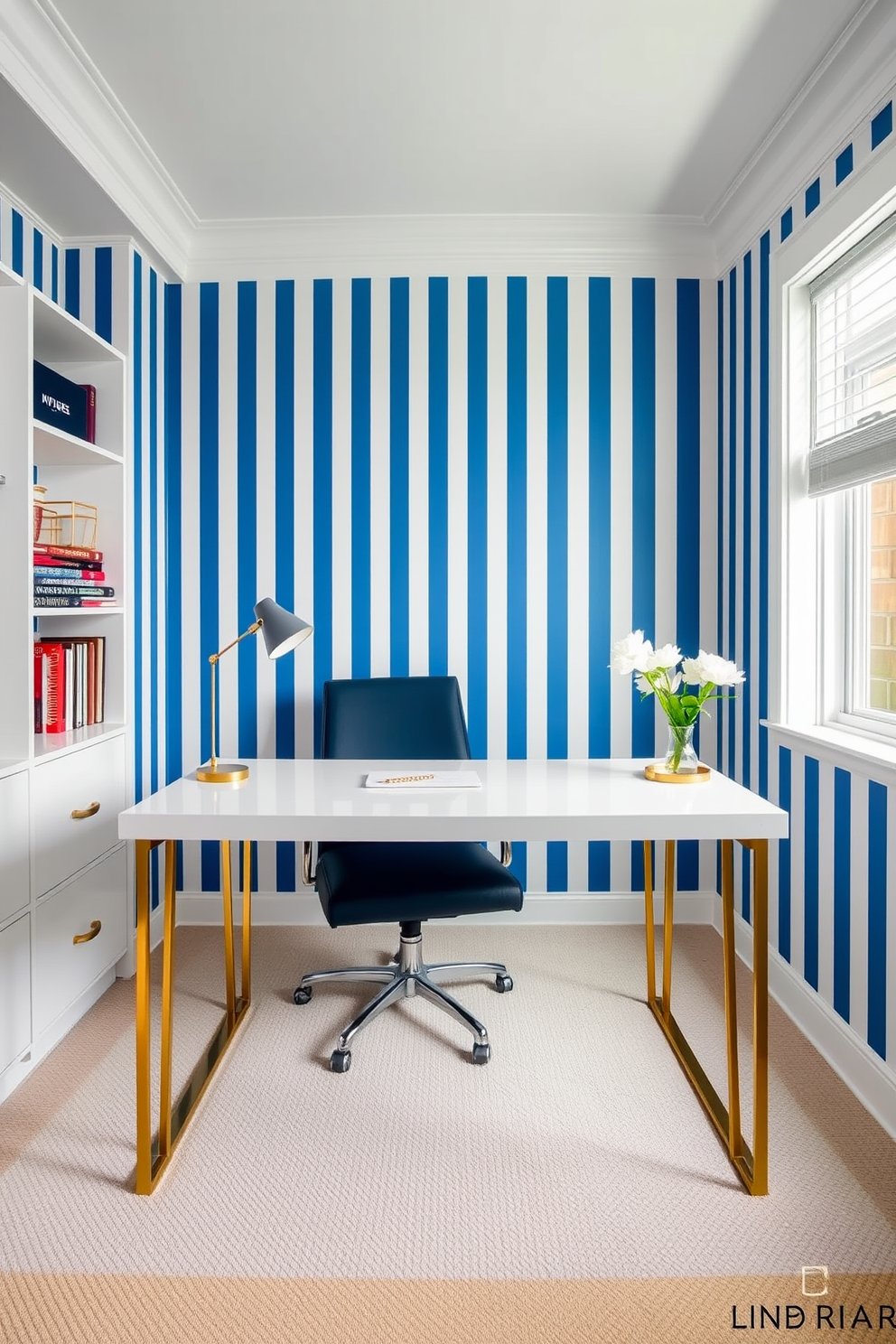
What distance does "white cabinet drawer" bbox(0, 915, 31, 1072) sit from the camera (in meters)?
2.03

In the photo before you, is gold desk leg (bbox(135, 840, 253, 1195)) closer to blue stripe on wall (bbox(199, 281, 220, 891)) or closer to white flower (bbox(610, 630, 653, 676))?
white flower (bbox(610, 630, 653, 676))

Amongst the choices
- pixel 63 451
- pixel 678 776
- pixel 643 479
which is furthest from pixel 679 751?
pixel 63 451

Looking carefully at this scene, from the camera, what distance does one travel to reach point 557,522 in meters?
3.24

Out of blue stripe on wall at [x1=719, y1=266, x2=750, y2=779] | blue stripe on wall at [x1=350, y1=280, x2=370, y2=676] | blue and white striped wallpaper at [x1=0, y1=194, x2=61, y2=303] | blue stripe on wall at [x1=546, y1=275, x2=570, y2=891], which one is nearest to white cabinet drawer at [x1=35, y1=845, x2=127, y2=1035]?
blue stripe on wall at [x1=350, y1=280, x2=370, y2=676]

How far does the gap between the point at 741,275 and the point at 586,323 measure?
0.57m

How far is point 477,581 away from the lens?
3.25 m

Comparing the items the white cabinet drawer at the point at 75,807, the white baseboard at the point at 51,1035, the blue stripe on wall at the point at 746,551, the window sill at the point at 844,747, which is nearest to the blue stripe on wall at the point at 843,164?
the blue stripe on wall at the point at 746,551

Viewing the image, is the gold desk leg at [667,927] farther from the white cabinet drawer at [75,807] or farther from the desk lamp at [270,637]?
the white cabinet drawer at [75,807]

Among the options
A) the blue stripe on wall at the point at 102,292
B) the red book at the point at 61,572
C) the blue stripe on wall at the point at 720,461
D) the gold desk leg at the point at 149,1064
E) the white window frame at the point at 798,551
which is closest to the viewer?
the gold desk leg at the point at 149,1064

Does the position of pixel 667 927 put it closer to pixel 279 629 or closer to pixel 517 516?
pixel 279 629

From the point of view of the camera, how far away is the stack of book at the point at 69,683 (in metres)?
2.43

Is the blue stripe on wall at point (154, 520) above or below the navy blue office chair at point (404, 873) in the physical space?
above

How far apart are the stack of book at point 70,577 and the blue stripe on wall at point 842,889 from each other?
2256 mm

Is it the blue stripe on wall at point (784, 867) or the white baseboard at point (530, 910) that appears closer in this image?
the blue stripe on wall at point (784, 867)
